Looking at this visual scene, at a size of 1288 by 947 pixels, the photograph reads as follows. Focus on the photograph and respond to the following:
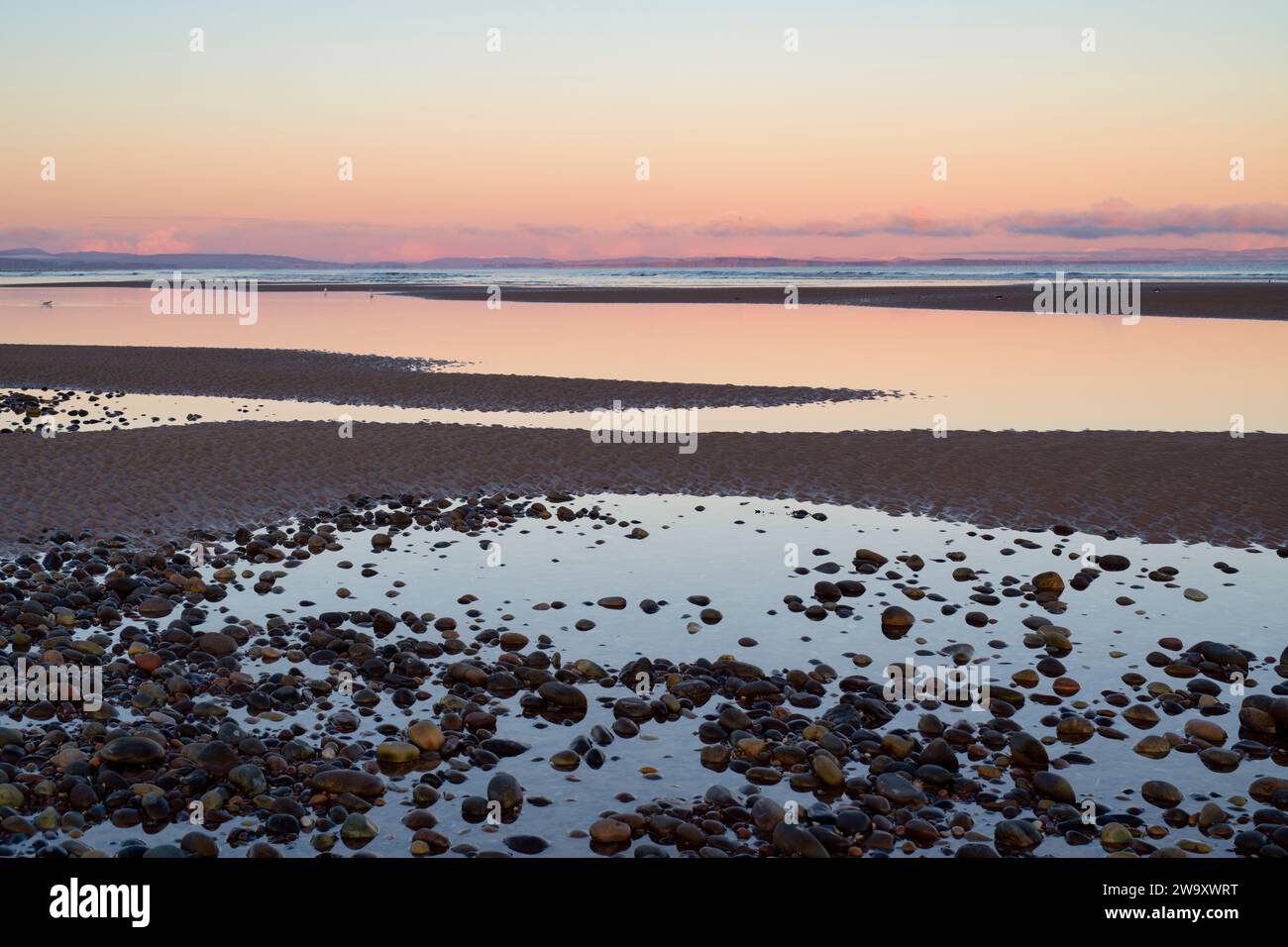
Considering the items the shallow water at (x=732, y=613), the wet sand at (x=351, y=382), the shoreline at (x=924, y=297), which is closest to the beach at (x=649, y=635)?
the shallow water at (x=732, y=613)

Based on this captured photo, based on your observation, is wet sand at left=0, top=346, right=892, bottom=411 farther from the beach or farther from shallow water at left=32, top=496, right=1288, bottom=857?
shallow water at left=32, top=496, right=1288, bottom=857

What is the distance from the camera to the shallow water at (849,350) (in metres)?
28.5

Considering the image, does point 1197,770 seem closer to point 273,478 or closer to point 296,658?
point 296,658

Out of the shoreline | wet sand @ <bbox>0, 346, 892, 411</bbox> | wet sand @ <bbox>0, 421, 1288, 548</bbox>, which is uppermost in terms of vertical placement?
the shoreline

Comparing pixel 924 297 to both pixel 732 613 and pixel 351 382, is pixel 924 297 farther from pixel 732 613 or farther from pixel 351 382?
pixel 732 613

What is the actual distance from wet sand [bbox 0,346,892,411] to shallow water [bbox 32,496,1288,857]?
12.1m

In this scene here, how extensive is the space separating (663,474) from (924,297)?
72562 millimetres

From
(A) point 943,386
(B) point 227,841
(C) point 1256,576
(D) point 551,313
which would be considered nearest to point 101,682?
(B) point 227,841

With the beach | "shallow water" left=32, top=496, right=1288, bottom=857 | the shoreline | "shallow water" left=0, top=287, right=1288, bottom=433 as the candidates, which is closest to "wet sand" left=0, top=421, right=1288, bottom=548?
the beach

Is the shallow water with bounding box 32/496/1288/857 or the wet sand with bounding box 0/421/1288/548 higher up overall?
the wet sand with bounding box 0/421/1288/548

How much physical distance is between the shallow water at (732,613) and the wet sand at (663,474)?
1337 millimetres

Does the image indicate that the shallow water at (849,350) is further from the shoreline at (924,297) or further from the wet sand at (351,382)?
the shoreline at (924,297)

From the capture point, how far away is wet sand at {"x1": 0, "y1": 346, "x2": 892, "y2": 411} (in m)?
31.2
